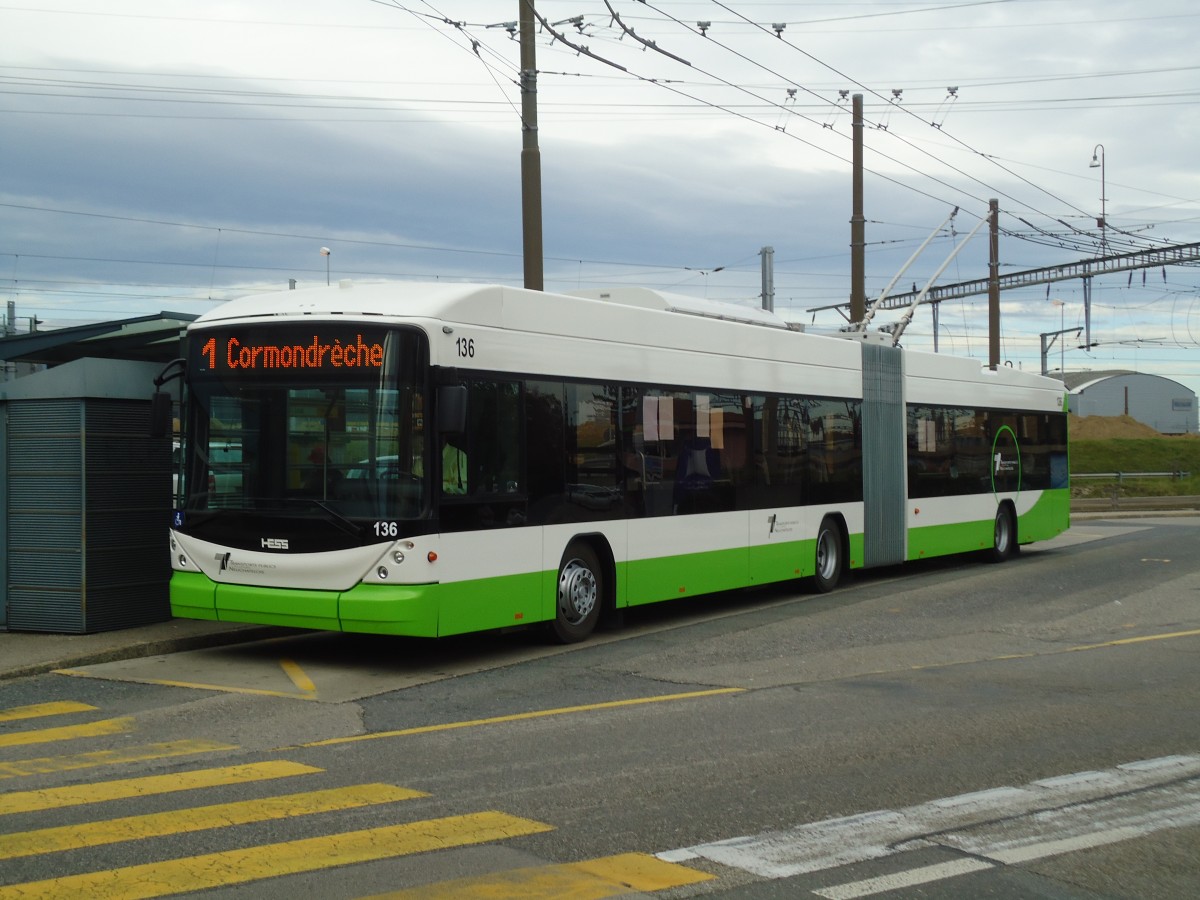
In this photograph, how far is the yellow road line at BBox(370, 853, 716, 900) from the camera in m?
4.98

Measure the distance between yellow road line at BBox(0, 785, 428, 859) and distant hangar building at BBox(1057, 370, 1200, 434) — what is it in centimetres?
10808

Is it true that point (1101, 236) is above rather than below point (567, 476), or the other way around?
above

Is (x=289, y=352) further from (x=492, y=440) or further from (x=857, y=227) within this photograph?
(x=857, y=227)

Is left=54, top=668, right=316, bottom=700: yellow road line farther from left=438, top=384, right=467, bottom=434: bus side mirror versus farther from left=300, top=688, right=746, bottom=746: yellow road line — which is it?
left=438, top=384, right=467, bottom=434: bus side mirror

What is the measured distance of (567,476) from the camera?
38.7 feet

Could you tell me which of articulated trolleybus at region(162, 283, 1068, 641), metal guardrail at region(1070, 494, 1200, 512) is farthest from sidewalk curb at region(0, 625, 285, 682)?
metal guardrail at region(1070, 494, 1200, 512)

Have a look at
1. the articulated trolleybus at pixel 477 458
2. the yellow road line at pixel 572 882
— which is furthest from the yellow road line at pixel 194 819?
the articulated trolleybus at pixel 477 458

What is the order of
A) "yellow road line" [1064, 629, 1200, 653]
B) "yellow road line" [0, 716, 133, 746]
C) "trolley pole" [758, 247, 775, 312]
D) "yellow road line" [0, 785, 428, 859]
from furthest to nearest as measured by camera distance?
1. "trolley pole" [758, 247, 775, 312]
2. "yellow road line" [1064, 629, 1200, 653]
3. "yellow road line" [0, 716, 133, 746]
4. "yellow road line" [0, 785, 428, 859]

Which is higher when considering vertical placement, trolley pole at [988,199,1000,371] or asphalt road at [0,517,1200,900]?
trolley pole at [988,199,1000,371]

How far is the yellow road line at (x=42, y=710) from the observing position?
883 cm

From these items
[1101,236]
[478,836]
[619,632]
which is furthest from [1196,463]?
[478,836]

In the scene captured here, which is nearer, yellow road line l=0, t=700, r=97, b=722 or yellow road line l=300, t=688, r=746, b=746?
yellow road line l=300, t=688, r=746, b=746

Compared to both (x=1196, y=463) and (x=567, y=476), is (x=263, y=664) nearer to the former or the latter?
(x=567, y=476)

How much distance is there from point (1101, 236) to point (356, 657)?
3244 centimetres
